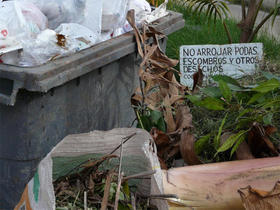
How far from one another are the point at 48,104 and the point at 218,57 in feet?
5.32

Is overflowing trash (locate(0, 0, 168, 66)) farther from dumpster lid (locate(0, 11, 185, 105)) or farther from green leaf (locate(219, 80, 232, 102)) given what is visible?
green leaf (locate(219, 80, 232, 102))

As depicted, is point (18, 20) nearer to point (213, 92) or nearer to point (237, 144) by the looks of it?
point (213, 92)

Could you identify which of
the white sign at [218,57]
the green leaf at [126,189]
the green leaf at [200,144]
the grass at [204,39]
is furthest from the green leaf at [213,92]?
the grass at [204,39]

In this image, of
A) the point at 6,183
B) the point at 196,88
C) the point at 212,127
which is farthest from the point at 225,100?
the point at 6,183

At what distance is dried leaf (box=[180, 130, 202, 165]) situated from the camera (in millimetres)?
1593

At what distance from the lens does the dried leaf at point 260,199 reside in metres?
1.20

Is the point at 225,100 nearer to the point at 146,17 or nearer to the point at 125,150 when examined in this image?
the point at 125,150

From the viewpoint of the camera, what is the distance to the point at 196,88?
2.03 metres

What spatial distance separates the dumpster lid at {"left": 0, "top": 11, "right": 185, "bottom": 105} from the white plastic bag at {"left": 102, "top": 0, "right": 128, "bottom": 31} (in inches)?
3.3

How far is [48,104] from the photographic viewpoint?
6.51ft

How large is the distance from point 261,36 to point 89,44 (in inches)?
114

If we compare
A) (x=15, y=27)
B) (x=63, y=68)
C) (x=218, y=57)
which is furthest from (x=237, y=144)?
(x=218, y=57)

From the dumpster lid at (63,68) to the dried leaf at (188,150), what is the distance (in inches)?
23.5

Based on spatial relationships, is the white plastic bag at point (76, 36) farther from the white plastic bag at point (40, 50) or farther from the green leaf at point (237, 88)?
the green leaf at point (237, 88)
